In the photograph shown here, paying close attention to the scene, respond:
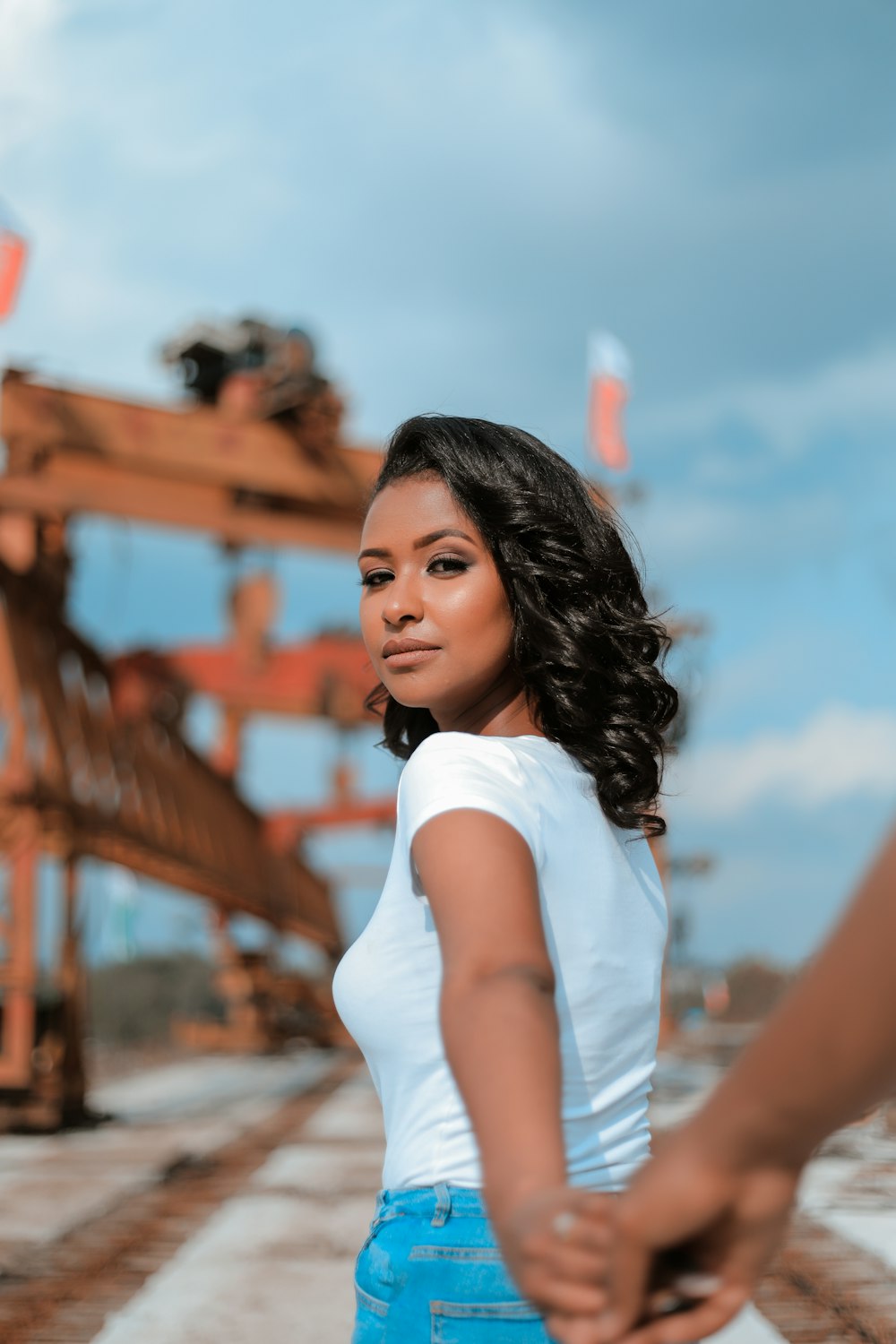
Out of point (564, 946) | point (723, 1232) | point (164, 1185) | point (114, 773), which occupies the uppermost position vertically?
point (114, 773)

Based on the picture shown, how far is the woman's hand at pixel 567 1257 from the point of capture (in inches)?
37.8

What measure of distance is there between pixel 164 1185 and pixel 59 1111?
3.77 meters

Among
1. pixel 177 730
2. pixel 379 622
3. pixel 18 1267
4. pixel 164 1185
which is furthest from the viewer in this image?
pixel 177 730

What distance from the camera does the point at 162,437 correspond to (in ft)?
39.8

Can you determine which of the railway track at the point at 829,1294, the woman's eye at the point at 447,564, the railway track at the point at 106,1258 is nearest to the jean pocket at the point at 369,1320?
the woman's eye at the point at 447,564

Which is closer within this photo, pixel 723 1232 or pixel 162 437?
pixel 723 1232

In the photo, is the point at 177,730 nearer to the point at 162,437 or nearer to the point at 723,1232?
the point at 162,437

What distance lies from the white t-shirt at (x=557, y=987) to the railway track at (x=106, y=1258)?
3.46 m

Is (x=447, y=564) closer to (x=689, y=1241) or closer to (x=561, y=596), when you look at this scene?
(x=561, y=596)

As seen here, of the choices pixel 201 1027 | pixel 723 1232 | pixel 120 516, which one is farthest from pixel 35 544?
pixel 201 1027

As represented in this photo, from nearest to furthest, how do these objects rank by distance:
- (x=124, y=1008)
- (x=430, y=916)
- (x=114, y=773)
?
1. (x=430, y=916)
2. (x=114, y=773)
3. (x=124, y=1008)

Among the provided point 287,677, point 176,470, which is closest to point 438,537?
point 176,470

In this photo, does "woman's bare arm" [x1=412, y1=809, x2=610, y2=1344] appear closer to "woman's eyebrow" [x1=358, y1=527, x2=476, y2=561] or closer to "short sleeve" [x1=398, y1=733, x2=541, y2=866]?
"short sleeve" [x1=398, y1=733, x2=541, y2=866]

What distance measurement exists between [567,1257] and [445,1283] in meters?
0.44
